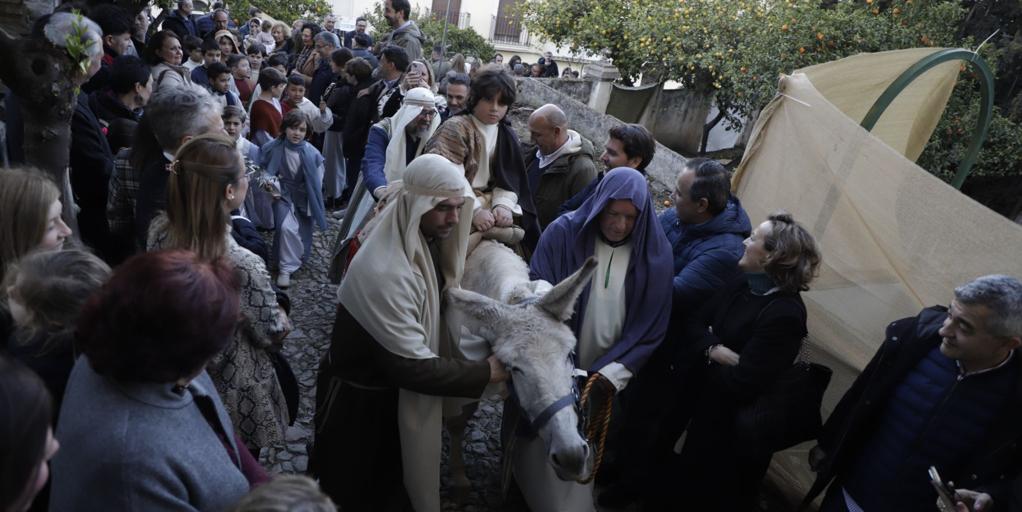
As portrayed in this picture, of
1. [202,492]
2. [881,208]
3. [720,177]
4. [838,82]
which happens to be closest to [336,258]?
[720,177]

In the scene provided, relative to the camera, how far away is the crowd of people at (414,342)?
1.77 meters

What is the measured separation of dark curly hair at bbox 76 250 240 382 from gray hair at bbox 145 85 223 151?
Result: 1921 millimetres

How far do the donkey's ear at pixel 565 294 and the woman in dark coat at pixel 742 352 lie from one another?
43.1 inches

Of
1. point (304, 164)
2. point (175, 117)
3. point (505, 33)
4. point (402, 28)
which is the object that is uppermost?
point (175, 117)

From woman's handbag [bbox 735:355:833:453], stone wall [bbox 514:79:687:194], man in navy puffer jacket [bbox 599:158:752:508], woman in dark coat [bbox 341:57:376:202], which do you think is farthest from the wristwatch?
stone wall [bbox 514:79:687:194]

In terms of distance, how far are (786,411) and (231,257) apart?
116 inches

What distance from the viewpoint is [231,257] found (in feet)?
9.83

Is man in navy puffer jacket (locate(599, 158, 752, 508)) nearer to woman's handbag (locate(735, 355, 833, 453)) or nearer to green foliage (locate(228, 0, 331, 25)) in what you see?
woman's handbag (locate(735, 355, 833, 453))

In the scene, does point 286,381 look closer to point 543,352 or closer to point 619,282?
point 543,352

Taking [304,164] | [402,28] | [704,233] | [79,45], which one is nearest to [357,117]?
[304,164]

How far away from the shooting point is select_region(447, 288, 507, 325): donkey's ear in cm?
326

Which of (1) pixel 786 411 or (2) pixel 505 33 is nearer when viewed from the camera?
(1) pixel 786 411

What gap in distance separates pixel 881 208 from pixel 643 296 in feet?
6.28

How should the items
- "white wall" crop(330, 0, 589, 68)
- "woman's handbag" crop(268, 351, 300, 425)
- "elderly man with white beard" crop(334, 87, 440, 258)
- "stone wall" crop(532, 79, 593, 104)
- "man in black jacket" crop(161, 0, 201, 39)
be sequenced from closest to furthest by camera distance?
"woman's handbag" crop(268, 351, 300, 425)
"elderly man with white beard" crop(334, 87, 440, 258)
"man in black jacket" crop(161, 0, 201, 39)
"stone wall" crop(532, 79, 593, 104)
"white wall" crop(330, 0, 589, 68)
